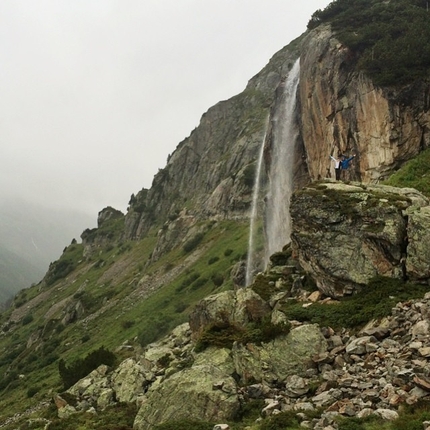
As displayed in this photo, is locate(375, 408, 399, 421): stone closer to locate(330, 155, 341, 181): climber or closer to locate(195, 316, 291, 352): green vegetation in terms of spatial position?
locate(195, 316, 291, 352): green vegetation

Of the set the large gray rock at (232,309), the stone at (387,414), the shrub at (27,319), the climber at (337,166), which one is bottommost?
the shrub at (27,319)

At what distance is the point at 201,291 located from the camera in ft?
237

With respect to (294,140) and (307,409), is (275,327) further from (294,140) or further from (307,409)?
(294,140)

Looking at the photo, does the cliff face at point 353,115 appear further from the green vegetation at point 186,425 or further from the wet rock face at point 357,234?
the green vegetation at point 186,425

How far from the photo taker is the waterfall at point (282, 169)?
6444cm

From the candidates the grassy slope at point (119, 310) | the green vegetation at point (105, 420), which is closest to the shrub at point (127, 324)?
the grassy slope at point (119, 310)

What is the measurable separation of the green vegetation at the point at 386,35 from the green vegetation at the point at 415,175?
11379mm

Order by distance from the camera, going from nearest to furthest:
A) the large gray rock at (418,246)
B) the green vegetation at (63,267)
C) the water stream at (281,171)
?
the large gray rock at (418,246) < the water stream at (281,171) < the green vegetation at (63,267)

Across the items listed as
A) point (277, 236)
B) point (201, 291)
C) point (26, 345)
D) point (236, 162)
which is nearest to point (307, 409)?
point (277, 236)

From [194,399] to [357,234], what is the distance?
1378 cm

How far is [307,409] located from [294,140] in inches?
2153

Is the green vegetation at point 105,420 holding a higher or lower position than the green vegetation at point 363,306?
lower

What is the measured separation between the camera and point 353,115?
163ft

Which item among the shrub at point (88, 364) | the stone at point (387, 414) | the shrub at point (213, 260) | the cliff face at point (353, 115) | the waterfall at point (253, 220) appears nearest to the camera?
the stone at point (387, 414)
